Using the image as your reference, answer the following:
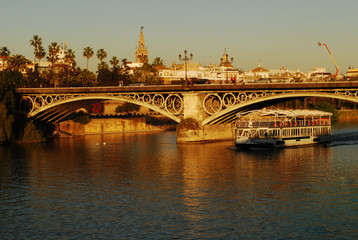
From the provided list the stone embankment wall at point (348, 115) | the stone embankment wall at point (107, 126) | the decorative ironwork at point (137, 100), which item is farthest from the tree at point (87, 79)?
the stone embankment wall at point (348, 115)

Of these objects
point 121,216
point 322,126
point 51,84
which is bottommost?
point 121,216

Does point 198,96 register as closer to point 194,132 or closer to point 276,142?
point 194,132

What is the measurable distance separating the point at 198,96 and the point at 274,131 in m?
15.1

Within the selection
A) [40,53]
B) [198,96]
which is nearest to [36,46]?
[40,53]

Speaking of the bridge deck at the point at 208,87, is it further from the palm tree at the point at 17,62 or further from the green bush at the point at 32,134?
the palm tree at the point at 17,62

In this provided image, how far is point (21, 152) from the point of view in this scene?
289ft

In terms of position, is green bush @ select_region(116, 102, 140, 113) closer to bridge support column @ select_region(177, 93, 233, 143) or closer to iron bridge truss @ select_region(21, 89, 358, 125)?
iron bridge truss @ select_region(21, 89, 358, 125)

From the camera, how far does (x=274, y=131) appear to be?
8781 cm

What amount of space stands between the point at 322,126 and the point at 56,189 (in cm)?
5211

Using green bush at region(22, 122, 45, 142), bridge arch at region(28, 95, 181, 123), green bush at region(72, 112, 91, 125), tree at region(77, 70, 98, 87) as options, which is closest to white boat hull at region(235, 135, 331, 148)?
bridge arch at region(28, 95, 181, 123)

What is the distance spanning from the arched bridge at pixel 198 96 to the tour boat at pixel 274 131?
3.16 m

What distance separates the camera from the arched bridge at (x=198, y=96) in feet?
281

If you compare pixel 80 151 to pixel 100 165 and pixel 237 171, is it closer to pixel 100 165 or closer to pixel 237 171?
pixel 100 165

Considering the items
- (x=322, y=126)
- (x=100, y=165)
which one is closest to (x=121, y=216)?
(x=100, y=165)
